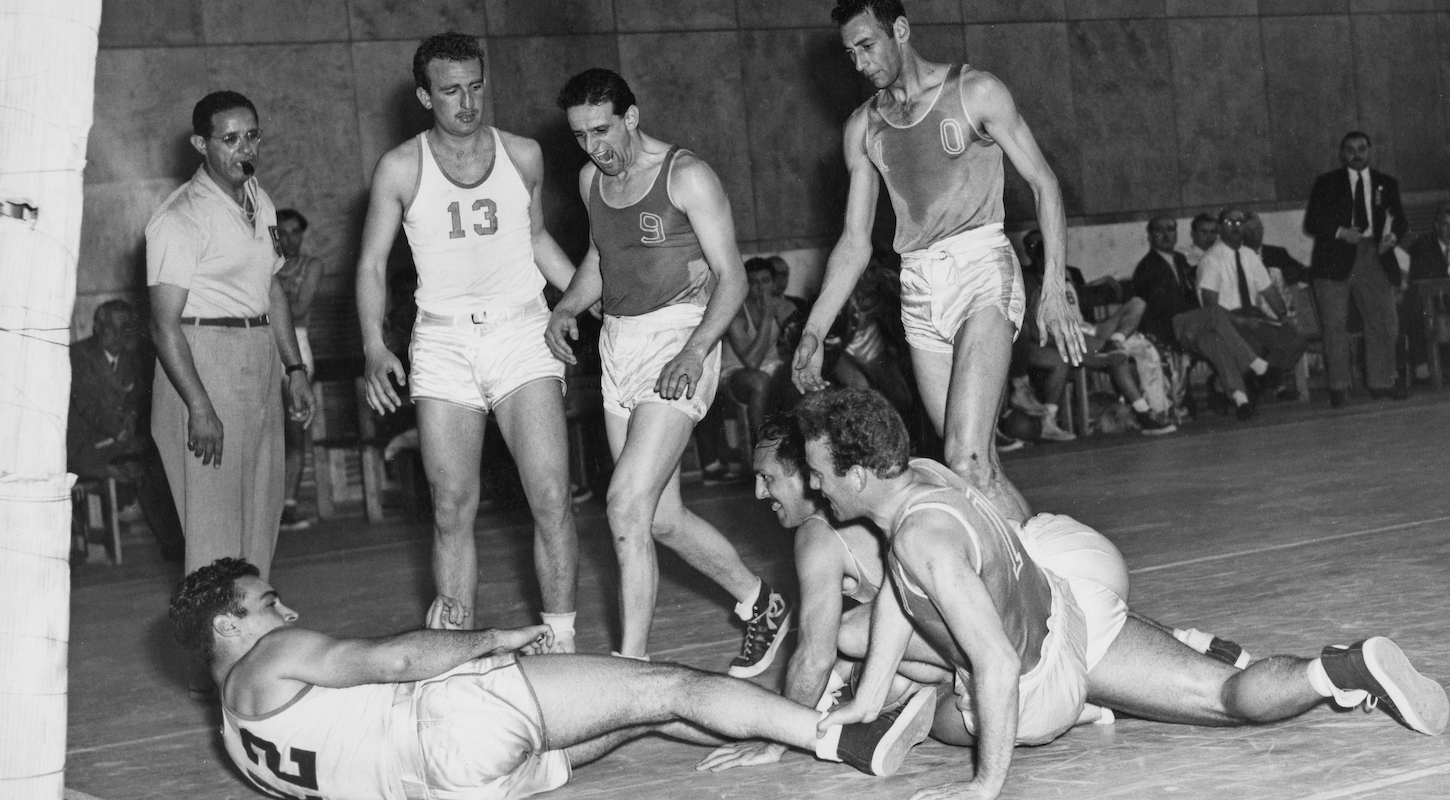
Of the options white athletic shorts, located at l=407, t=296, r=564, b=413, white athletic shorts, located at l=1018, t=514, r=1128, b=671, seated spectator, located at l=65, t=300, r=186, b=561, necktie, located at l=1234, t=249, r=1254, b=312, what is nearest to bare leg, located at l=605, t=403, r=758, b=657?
white athletic shorts, located at l=407, t=296, r=564, b=413

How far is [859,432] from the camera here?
3.80 metres

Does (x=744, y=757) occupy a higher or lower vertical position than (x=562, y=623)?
lower

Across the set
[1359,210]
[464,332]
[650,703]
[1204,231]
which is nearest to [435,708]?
[650,703]

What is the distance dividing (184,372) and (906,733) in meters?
2.90

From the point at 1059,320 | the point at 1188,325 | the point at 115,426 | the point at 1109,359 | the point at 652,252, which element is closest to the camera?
the point at 1059,320

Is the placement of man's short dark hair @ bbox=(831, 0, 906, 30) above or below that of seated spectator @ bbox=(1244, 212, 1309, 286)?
above

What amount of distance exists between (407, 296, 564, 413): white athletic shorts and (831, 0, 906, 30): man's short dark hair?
1.51 m

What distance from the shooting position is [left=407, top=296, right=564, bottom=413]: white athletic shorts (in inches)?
217

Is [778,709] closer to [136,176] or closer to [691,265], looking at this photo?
[691,265]

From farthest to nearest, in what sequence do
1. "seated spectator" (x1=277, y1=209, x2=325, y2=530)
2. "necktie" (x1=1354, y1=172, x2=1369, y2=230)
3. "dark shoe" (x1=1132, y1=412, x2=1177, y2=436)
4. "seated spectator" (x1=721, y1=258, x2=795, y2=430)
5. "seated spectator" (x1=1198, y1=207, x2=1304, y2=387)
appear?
"seated spectator" (x1=1198, y1=207, x2=1304, y2=387), "necktie" (x1=1354, y1=172, x2=1369, y2=230), "dark shoe" (x1=1132, y1=412, x2=1177, y2=436), "seated spectator" (x1=721, y1=258, x2=795, y2=430), "seated spectator" (x1=277, y1=209, x2=325, y2=530)

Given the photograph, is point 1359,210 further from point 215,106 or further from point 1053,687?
point 1053,687

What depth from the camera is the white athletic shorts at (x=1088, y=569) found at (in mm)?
4141

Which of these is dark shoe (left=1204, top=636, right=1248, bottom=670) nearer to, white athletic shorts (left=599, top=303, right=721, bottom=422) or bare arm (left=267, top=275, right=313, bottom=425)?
white athletic shorts (left=599, top=303, right=721, bottom=422)

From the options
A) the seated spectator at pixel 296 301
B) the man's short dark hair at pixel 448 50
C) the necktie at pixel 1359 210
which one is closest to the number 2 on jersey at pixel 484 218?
the man's short dark hair at pixel 448 50
